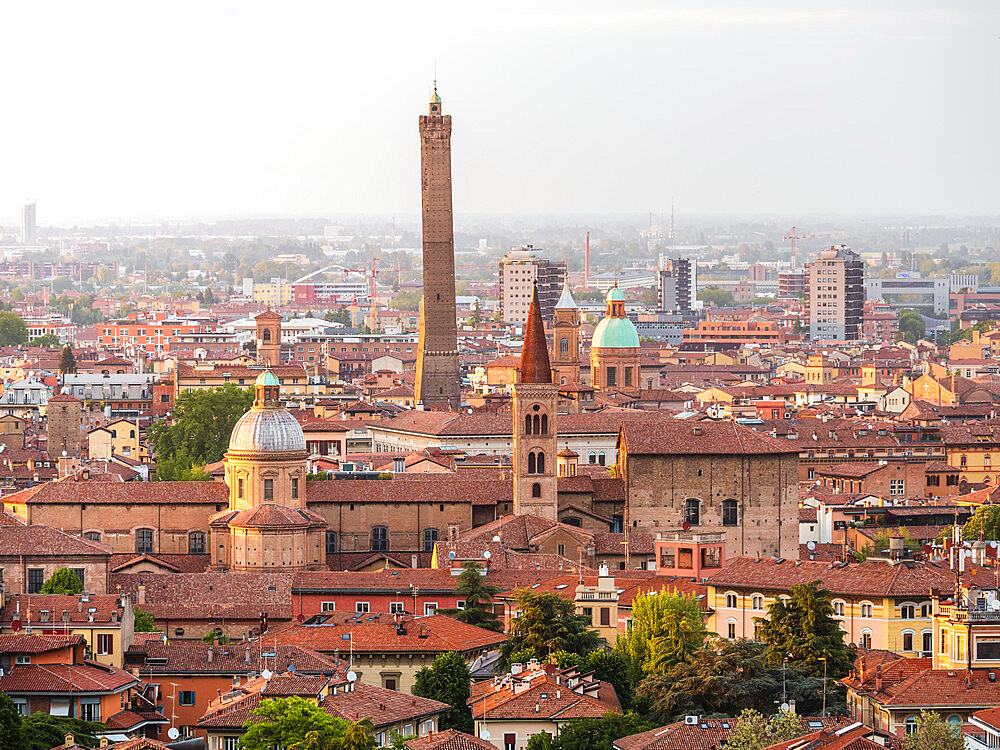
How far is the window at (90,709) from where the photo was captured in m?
36.5

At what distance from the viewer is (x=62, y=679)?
122 feet

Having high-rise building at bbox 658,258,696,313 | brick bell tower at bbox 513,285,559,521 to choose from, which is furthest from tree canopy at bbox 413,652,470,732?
high-rise building at bbox 658,258,696,313

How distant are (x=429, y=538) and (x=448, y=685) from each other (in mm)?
17536

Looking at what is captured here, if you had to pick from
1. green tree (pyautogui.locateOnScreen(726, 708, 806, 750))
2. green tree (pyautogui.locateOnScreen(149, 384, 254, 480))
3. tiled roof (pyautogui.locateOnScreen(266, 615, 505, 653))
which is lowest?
green tree (pyautogui.locateOnScreen(149, 384, 254, 480))

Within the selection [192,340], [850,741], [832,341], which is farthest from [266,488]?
[832,341]

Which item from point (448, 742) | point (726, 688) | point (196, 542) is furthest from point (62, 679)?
point (196, 542)

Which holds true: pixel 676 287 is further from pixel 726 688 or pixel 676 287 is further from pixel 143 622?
pixel 726 688

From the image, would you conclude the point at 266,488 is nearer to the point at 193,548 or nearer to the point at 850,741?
the point at 193,548

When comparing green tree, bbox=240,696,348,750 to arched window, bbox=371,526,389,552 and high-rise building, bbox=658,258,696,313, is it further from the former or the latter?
high-rise building, bbox=658,258,696,313

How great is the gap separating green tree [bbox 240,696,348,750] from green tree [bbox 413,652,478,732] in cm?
368

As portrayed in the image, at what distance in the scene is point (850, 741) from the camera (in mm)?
31484

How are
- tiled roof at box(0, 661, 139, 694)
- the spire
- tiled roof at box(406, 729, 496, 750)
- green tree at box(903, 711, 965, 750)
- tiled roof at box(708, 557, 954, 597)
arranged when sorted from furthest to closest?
the spire < tiled roof at box(708, 557, 954, 597) < tiled roof at box(0, 661, 139, 694) < tiled roof at box(406, 729, 496, 750) < green tree at box(903, 711, 965, 750)

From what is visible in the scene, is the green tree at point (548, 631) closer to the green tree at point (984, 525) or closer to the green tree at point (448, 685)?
the green tree at point (448, 685)

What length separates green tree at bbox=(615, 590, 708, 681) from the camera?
39875 mm
